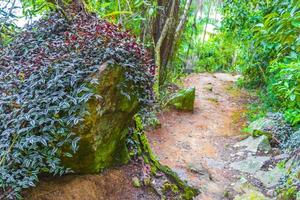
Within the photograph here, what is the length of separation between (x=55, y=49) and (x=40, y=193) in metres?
0.89

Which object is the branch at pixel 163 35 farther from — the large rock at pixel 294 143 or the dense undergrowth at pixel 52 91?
the dense undergrowth at pixel 52 91

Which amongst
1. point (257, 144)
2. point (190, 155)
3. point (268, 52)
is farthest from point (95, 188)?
point (268, 52)

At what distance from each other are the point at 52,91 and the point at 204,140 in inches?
161

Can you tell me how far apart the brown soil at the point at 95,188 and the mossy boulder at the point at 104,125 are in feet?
0.22

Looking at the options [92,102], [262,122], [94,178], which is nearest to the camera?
[92,102]

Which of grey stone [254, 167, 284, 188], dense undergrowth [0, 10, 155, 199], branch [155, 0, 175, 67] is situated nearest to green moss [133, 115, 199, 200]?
dense undergrowth [0, 10, 155, 199]

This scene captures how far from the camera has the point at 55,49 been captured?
1.98 m

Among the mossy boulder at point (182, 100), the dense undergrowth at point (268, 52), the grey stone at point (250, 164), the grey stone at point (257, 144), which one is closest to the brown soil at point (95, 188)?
the dense undergrowth at point (268, 52)

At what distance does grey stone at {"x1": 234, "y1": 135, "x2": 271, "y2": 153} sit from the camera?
4785mm

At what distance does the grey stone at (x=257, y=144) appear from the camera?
4785mm

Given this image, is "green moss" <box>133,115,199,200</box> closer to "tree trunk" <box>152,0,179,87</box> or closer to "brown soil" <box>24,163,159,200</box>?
"brown soil" <box>24,163,159,200</box>

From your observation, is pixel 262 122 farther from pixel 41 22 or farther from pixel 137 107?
pixel 41 22

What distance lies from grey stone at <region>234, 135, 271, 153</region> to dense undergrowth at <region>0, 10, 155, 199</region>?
3.26m

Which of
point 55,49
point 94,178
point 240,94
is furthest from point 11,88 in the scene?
point 240,94
